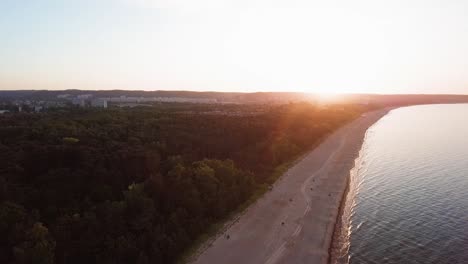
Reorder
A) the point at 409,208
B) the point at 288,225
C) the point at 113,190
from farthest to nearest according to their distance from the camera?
the point at 409,208, the point at 113,190, the point at 288,225

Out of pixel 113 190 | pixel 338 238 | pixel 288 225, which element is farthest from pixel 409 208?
pixel 113 190

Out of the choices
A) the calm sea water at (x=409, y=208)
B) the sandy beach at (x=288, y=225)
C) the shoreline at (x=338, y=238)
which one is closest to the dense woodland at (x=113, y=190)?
the sandy beach at (x=288, y=225)

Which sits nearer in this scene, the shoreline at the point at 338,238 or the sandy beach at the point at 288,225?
the shoreline at the point at 338,238

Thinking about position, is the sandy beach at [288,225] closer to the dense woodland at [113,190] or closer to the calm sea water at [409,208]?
the calm sea water at [409,208]

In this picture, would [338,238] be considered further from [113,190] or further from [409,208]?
[113,190]

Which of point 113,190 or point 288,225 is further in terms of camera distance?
point 113,190

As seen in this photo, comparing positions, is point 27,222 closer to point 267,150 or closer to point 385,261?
point 385,261

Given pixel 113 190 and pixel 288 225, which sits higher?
pixel 113 190
